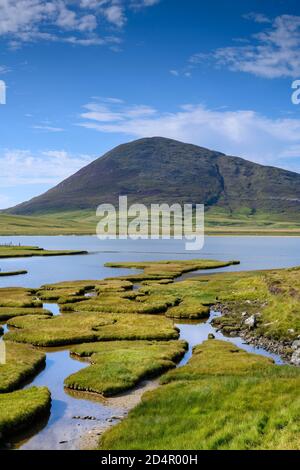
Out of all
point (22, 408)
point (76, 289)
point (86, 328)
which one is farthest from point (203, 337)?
point (76, 289)

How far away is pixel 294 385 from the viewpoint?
2886 cm

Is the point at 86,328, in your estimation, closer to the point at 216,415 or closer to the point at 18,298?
the point at 18,298

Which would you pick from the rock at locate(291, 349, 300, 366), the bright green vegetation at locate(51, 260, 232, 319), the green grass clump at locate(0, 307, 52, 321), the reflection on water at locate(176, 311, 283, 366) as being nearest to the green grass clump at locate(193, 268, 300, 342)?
the reflection on water at locate(176, 311, 283, 366)

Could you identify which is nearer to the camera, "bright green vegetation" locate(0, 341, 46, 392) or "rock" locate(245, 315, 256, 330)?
"bright green vegetation" locate(0, 341, 46, 392)

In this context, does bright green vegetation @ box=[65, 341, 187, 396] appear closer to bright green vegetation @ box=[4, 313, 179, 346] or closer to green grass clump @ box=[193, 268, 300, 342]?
bright green vegetation @ box=[4, 313, 179, 346]

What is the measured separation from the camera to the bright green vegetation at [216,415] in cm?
2220

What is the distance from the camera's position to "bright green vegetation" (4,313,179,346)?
2178 inches

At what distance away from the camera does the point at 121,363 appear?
4356 centimetres

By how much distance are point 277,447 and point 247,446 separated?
5.60 feet

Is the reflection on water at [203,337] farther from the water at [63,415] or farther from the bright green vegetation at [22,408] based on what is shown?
the bright green vegetation at [22,408]

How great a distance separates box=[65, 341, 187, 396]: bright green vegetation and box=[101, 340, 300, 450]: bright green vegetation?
3325 millimetres

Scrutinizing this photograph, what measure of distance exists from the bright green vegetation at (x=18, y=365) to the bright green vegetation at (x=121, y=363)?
13.7 ft

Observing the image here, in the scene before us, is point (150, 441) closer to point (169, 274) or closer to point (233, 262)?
point (169, 274)

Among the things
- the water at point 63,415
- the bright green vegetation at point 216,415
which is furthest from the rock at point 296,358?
the water at point 63,415
